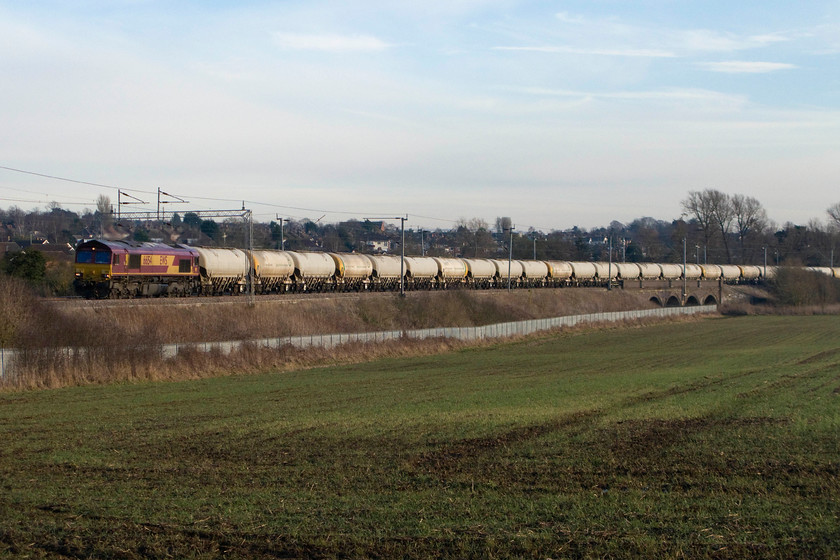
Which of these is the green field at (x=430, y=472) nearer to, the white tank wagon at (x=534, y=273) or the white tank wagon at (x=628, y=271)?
the white tank wagon at (x=534, y=273)

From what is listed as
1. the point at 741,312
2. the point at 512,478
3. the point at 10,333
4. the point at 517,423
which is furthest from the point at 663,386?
the point at 741,312

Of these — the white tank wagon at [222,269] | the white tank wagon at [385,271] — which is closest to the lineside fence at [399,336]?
the white tank wagon at [222,269]

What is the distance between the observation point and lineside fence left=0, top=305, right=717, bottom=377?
3447cm

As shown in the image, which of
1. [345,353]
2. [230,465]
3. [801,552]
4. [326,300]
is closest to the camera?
[801,552]

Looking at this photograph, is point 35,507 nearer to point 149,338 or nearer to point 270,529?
point 270,529

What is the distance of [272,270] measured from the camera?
58031 mm

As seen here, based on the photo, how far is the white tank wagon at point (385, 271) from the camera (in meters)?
70.1

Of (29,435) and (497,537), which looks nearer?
(497,537)

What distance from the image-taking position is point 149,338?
115ft

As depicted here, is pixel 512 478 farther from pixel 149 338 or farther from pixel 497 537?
pixel 149 338

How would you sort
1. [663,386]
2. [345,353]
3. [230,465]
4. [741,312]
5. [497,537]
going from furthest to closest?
[741,312] → [345,353] → [663,386] → [230,465] → [497,537]

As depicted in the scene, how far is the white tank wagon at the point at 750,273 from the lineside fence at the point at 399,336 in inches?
1739

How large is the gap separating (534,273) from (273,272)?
1526 inches

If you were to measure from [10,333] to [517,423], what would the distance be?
22.5 meters
